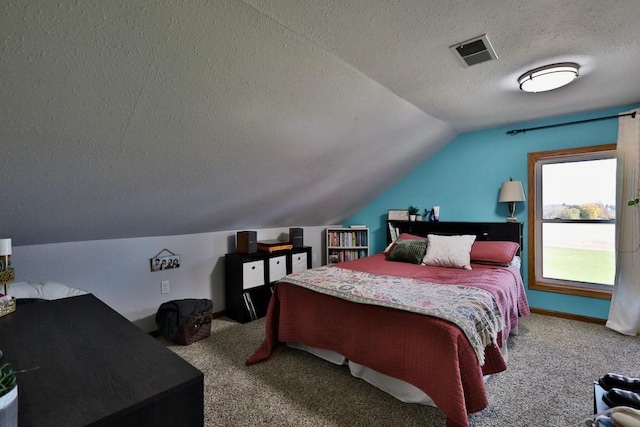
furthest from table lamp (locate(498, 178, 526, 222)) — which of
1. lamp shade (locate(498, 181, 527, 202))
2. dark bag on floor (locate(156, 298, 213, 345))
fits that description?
dark bag on floor (locate(156, 298, 213, 345))

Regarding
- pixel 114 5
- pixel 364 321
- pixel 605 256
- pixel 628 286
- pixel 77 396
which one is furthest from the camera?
pixel 605 256

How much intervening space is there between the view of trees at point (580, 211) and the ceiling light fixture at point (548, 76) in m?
1.66

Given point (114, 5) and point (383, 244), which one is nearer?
point (114, 5)

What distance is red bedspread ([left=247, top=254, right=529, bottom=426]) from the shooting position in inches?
60.6

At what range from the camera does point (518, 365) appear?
88.7 inches

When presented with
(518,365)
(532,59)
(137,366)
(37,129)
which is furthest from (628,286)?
(37,129)

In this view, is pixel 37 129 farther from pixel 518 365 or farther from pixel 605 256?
pixel 605 256

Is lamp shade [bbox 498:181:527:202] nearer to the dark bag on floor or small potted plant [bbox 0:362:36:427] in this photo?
the dark bag on floor

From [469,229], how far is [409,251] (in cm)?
95

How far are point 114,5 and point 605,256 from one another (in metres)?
4.36

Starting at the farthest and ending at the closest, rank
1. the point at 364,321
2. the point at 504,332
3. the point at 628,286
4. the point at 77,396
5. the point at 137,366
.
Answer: the point at 628,286, the point at 504,332, the point at 364,321, the point at 137,366, the point at 77,396

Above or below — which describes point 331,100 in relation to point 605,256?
above

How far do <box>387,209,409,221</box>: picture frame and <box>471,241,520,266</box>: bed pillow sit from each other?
111 cm

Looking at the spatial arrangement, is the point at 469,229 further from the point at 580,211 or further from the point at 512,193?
Result: the point at 580,211
